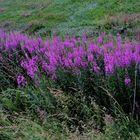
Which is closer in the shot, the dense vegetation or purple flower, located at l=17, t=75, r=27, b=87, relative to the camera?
the dense vegetation

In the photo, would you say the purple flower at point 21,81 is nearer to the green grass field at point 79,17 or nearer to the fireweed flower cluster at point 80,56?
the fireweed flower cluster at point 80,56

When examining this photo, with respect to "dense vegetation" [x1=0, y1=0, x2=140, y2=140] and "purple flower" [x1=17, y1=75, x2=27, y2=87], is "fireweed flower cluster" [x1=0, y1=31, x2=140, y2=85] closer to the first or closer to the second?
"dense vegetation" [x1=0, y1=0, x2=140, y2=140]

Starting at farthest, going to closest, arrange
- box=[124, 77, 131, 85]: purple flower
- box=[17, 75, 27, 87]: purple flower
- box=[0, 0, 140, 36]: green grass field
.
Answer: box=[0, 0, 140, 36]: green grass field
box=[17, 75, 27, 87]: purple flower
box=[124, 77, 131, 85]: purple flower

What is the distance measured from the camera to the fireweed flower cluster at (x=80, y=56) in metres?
5.39

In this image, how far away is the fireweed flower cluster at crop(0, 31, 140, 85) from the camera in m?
5.39

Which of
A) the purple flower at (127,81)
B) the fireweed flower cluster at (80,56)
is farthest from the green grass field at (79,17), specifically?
the purple flower at (127,81)

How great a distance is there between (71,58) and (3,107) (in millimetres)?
1479

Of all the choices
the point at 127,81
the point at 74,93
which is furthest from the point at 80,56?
the point at 127,81

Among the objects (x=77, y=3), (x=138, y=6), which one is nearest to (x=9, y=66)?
(x=138, y=6)

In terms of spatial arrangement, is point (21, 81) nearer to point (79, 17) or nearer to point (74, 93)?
point (74, 93)

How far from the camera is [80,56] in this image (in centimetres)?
602

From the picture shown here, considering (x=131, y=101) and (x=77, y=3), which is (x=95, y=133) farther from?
(x=77, y=3)

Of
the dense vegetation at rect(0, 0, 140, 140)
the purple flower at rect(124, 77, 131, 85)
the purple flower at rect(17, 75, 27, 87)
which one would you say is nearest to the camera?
the dense vegetation at rect(0, 0, 140, 140)

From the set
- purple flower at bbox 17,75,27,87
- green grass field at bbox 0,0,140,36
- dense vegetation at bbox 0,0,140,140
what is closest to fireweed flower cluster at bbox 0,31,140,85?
dense vegetation at bbox 0,0,140,140
